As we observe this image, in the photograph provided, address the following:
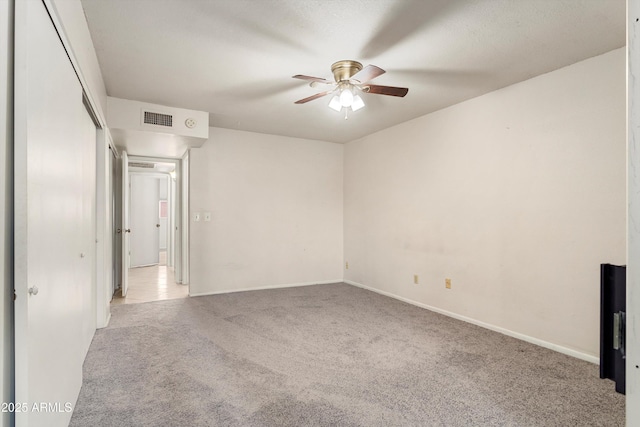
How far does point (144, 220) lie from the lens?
7754mm

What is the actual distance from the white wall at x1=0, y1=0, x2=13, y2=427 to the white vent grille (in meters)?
2.97

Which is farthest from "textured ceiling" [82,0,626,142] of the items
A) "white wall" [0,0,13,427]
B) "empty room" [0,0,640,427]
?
"white wall" [0,0,13,427]

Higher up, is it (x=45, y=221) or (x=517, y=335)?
(x=45, y=221)

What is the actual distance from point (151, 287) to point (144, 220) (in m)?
2.93

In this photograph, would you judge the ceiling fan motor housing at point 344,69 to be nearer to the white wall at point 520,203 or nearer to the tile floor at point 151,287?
the white wall at point 520,203

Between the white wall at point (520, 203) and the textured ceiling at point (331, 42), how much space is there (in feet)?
0.95

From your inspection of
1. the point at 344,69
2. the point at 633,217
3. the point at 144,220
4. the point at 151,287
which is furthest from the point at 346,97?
the point at 144,220

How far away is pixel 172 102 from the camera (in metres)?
3.82

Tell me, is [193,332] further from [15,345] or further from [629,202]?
[629,202]

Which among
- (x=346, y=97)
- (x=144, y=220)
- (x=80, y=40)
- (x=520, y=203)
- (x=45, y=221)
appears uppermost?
(x=80, y=40)

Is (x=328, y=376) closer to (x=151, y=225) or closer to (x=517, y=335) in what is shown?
(x=517, y=335)

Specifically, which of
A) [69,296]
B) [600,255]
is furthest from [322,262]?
[69,296]

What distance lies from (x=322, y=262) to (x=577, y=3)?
14.8 feet

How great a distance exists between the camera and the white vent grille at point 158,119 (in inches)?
151
